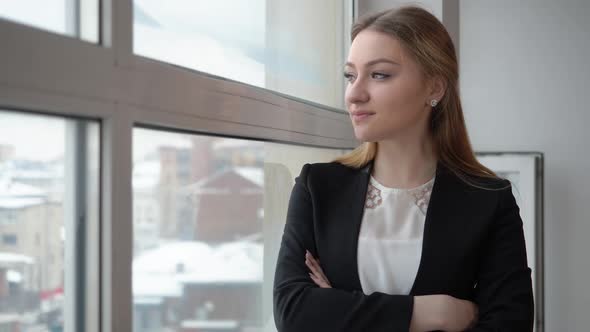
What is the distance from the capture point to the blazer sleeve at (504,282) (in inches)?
62.1

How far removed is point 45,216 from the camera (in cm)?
107

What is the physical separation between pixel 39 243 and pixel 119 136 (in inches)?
8.6

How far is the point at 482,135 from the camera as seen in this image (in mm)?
4277

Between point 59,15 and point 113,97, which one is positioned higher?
point 59,15

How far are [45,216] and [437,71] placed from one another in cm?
100

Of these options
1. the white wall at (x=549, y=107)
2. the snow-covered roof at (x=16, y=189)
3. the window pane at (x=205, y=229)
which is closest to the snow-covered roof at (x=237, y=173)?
the window pane at (x=205, y=229)

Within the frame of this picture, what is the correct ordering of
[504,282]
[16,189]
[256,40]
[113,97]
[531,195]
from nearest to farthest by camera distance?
[16,189], [113,97], [504,282], [256,40], [531,195]

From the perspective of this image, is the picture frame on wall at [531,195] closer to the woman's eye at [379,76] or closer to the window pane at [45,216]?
the woman's eye at [379,76]

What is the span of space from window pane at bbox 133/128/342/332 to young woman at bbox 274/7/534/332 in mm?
146

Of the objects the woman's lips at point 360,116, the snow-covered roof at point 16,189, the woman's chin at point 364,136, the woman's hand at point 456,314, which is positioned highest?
the woman's lips at point 360,116

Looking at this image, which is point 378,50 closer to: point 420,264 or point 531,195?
point 420,264

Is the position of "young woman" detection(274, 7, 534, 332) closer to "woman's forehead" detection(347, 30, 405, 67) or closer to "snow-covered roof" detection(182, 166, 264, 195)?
"woman's forehead" detection(347, 30, 405, 67)

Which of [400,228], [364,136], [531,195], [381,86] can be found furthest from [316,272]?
[531,195]

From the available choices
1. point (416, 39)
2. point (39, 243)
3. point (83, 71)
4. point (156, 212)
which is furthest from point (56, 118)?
point (416, 39)
